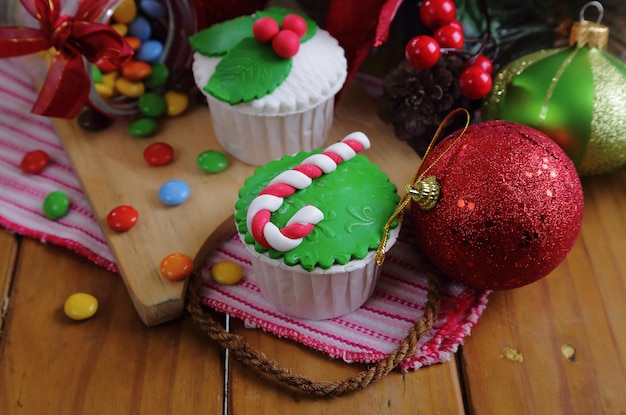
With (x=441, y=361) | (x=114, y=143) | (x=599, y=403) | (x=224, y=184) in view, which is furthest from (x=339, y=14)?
(x=599, y=403)

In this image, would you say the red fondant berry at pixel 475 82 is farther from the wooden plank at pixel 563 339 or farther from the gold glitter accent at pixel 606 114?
the wooden plank at pixel 563 339

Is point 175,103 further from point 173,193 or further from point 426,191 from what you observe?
point 426,191

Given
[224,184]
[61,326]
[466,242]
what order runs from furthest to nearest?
A: [224,184] < [61,326] < [466,242]

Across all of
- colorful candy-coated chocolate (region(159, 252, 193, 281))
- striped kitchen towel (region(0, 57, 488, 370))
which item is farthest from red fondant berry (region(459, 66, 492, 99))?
colorful candy-coated chocolate (region(159, 252, 193, 281))

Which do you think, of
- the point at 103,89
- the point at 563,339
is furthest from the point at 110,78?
the point at 563,339

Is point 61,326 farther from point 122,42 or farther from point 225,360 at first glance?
point 122,42

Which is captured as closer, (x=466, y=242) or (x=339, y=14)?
(x=466, y=242)
